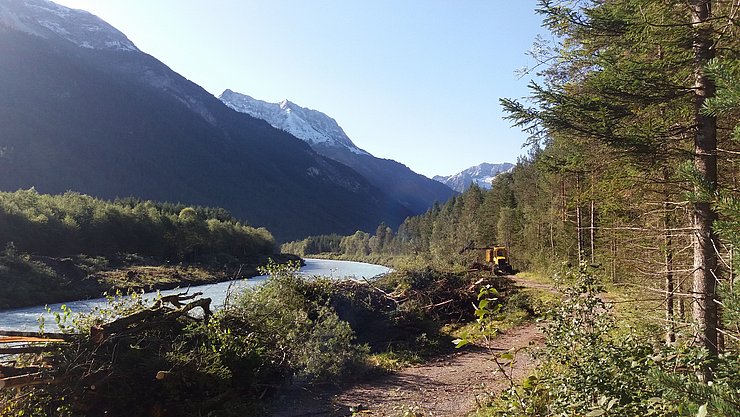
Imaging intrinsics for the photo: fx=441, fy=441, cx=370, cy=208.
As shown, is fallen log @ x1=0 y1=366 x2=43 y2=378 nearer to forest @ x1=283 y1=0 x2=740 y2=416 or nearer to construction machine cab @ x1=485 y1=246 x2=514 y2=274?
forest @ x1=283 y1=0 x2=740 y2=416

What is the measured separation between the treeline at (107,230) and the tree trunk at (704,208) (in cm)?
5238

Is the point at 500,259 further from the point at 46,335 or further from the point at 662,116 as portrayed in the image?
the point at 46,335

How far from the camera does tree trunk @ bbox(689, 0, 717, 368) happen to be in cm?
434

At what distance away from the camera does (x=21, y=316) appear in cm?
2720

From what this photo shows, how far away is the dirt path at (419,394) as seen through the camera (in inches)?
277

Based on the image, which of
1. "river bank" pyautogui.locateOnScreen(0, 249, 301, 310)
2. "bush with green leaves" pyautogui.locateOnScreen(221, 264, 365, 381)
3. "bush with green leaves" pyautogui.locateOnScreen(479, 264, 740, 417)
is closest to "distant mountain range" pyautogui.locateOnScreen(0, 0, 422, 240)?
"river bank" pyautogui.locateOnScreen(0, 249, 301, 310)

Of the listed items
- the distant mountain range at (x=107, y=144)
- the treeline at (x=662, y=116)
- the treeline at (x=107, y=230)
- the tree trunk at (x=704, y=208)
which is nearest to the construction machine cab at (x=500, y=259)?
the treeline at (x=662, y=116)

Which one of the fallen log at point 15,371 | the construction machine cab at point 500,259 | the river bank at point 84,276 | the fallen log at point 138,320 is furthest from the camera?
the river bank at point 84,276

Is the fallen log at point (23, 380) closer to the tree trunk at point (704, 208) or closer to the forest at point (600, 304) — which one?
the forest at point (600, 304)

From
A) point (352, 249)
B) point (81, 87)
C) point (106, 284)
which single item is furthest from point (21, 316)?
point (81, 87)

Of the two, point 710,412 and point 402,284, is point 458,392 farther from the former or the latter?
point 402,284

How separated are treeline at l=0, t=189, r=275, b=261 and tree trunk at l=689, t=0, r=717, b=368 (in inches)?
2062

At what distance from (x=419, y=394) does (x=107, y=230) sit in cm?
6151

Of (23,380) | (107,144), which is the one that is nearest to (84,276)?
(23,380)
